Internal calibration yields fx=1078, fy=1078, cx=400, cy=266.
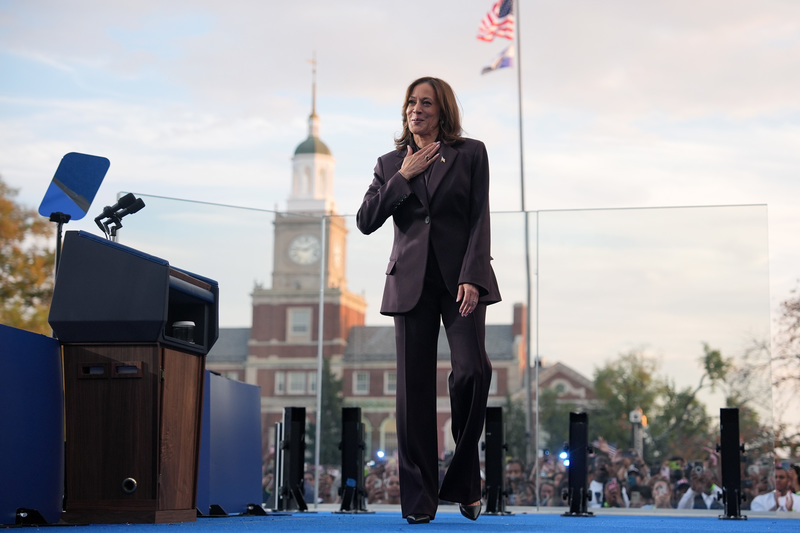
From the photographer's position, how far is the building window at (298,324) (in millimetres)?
6906

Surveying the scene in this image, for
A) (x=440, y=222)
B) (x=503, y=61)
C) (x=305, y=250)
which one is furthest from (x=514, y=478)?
(x=503, y=61)

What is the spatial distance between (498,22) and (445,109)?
2056cm

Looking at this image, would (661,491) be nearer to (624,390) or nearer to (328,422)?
(624,390)

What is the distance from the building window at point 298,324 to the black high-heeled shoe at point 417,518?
3.34m

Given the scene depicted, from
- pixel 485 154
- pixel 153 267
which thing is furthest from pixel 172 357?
pixel 485 154

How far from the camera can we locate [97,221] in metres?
4.18

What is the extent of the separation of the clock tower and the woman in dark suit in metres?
2.96

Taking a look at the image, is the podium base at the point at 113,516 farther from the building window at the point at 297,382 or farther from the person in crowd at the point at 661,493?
the person in crowd at the point at 661,493

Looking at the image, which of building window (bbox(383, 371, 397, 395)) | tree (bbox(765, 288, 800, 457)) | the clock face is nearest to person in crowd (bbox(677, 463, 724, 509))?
building window (bbox(383, 371, 397, 395))

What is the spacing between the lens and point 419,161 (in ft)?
12.6

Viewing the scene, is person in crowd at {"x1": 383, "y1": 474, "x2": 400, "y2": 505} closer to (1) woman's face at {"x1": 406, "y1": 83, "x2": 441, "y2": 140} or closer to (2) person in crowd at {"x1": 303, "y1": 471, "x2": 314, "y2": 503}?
(2) person in crowd at {"x1": 303, "y1": 471, "x2": 314, "y2": 503}

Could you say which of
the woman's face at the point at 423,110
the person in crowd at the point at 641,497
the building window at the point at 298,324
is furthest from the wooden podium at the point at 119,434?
the person in crowd at the point at 641,497

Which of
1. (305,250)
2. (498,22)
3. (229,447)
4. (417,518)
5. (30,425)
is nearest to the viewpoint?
(30,425)

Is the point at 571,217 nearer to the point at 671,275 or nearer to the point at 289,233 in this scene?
the point at 671,275
